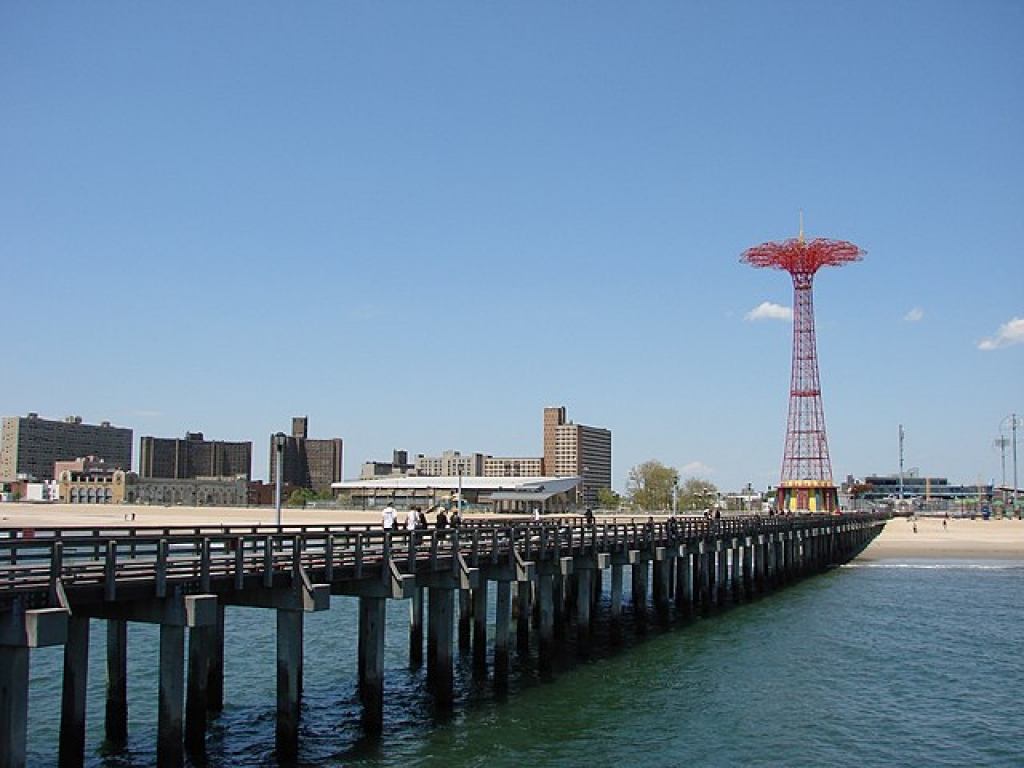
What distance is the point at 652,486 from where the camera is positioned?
600 feet

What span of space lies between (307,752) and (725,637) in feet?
74.1

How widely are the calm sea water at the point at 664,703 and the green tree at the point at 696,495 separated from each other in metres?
138

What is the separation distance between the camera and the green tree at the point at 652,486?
588 feet

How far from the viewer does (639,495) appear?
607 feet

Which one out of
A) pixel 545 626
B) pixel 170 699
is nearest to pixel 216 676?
pixel 170 699

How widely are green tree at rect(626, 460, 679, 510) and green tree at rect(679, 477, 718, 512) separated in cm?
417

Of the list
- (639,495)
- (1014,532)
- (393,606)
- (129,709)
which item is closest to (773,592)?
(393,606)

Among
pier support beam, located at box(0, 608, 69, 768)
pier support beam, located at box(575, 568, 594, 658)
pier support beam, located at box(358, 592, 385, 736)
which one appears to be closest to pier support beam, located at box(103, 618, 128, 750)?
pier support beam, located at box(358, 592, 385, 736)

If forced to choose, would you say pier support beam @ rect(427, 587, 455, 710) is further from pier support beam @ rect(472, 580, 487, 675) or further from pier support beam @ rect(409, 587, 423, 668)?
pier support beam @ rect(409, 587, 423, 668)

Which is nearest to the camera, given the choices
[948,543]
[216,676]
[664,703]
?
[216,676]

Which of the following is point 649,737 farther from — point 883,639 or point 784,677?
point 883,639

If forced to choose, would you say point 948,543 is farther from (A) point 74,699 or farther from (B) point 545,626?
(A) point 74,699

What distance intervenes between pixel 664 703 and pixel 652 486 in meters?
154

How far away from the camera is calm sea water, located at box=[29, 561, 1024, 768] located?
2452cm
